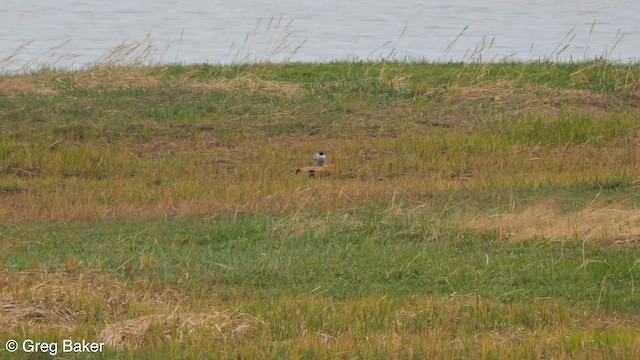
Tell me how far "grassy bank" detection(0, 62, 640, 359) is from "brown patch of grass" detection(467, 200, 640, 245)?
28 millimetres

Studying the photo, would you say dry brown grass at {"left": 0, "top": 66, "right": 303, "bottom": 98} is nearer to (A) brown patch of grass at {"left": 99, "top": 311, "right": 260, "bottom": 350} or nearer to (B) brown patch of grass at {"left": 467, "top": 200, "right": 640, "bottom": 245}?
(B) brown patch of grass at {"left": 467, "top": 200, "right": 640, "bottom": 245}

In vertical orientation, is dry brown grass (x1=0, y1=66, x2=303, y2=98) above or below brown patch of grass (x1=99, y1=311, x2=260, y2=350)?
below

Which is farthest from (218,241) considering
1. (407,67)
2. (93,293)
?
(407,67)

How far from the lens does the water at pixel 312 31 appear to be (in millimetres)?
21469

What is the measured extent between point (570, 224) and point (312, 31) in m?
16.5

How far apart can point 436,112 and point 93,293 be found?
7.88 meters

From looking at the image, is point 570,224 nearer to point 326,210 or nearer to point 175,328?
point 326,210

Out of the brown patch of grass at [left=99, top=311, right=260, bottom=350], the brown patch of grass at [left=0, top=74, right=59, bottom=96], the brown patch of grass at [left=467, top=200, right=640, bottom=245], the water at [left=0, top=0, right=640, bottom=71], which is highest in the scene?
the brown patch of grass at [left=99, top=311, right=260, bottom=350]

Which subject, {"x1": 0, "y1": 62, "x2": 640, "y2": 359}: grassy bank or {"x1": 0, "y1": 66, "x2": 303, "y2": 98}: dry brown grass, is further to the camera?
{"x1": 0, "y1": 66, "x2": 303, "y2": 98}: dry brown grass

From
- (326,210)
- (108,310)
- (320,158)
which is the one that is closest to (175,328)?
(108,310)

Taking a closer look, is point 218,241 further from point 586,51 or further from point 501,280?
point 586,51

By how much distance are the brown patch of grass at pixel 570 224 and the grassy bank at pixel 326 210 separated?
0.03 metres

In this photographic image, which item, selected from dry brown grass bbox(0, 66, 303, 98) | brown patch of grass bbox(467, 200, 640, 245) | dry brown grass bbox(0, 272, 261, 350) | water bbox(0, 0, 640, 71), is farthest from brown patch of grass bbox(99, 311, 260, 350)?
water bbox(0, 0, 640, 71)

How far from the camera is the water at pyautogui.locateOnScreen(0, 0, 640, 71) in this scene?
21469 mm
